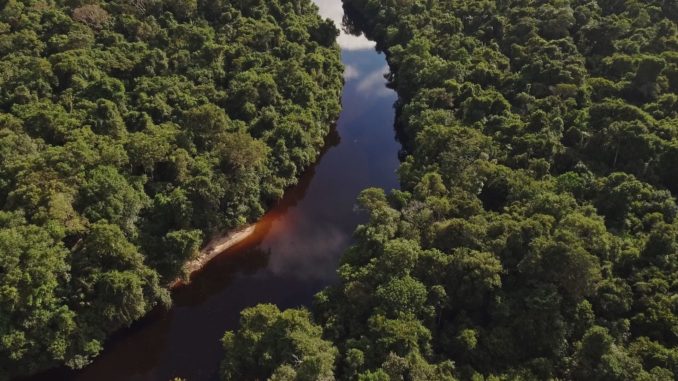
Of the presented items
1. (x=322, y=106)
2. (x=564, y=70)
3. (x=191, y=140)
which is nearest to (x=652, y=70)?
(x=564, y=70)

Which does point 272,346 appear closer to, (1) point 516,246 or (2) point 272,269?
(2) point 272,269

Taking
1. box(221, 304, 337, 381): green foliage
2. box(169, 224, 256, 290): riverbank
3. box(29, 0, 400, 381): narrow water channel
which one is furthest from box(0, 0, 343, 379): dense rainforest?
box(221, 304, 337, 381): green foliage

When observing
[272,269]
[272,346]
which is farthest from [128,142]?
[272,346]

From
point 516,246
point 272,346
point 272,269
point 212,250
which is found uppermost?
point 516,246

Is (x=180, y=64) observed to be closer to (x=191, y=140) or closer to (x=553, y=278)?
(x=191, y=140)

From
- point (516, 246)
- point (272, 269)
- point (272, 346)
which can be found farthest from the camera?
point (272, 269)

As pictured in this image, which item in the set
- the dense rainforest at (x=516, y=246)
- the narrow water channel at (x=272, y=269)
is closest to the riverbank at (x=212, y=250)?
the narrow water channel at (x=272, y=269)

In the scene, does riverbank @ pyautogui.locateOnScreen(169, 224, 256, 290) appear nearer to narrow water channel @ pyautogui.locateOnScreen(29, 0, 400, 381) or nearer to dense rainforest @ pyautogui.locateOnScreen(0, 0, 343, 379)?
narrow water channel @ pyautogui.locateOnScreen(29, 0, 400, 381)

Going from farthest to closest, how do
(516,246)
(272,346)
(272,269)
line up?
(272,269) → (516,246) → (272,346)
